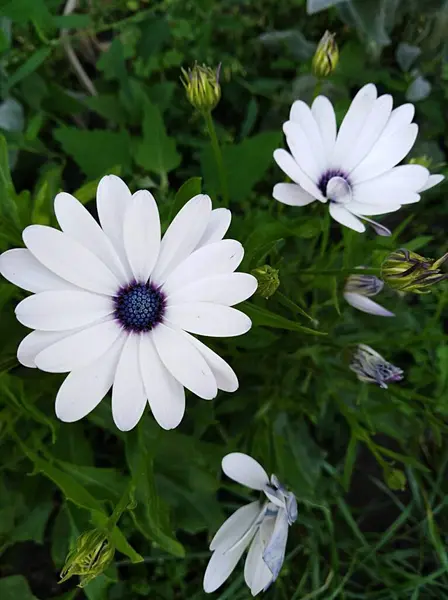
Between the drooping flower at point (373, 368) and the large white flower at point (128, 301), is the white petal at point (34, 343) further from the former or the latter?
the drooping flower at point (373, 368)

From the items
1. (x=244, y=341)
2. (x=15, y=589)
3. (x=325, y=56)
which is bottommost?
(x=15, y=589)

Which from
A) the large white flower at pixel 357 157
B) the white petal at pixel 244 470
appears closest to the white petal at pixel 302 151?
the large white flower at pixel 357 157

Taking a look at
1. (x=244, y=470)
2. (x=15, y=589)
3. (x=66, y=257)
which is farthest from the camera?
(x=15, y=589)

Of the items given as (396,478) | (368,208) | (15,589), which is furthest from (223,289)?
(15,589)

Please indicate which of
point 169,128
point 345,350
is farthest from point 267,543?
point 169,128

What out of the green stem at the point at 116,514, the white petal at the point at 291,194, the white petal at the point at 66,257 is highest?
the white petal at the point at 291,194

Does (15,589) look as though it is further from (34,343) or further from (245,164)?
(245,164)
